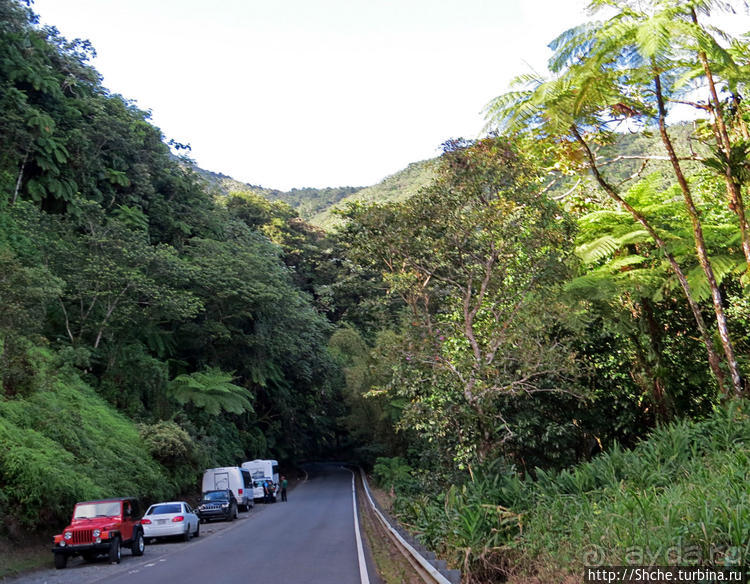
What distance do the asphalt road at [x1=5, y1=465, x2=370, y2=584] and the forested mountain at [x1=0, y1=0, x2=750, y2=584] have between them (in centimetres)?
211

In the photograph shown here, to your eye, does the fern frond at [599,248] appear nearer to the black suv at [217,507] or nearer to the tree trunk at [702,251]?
the tree trunk at [702,251]

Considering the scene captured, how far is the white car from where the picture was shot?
→ 18594 millimetres

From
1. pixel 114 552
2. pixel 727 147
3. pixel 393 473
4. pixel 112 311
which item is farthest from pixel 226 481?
pixel 727 147

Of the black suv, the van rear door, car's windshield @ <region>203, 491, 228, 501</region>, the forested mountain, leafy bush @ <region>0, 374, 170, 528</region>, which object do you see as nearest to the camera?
the forested mountain

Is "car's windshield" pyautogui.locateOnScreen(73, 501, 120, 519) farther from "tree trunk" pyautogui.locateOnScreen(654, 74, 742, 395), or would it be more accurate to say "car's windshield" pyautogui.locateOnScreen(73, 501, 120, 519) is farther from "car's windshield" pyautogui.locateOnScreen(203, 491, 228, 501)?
"tree trunk" pyautogui.locateOnScreen(654, 74, 742, 395)

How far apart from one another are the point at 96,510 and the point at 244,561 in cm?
488

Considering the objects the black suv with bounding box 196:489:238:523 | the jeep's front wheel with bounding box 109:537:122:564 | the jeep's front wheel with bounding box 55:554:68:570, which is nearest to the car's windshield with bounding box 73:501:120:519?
the jeep's front wheel with bounding box 109:537:122:564

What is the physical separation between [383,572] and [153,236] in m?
35.4

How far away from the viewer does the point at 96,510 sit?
15508 mm

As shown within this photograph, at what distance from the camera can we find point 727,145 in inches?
392

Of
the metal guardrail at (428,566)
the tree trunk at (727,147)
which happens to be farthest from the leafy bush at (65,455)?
the tree trunk at (727,147)

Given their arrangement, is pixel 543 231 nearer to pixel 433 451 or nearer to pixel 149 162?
pixel 433 451

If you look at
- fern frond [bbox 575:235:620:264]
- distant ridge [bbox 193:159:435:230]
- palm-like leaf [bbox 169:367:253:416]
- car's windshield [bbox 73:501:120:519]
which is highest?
distant ridge [bbox 193:159:435:230]

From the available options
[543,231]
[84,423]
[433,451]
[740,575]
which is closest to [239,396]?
[84,423]
